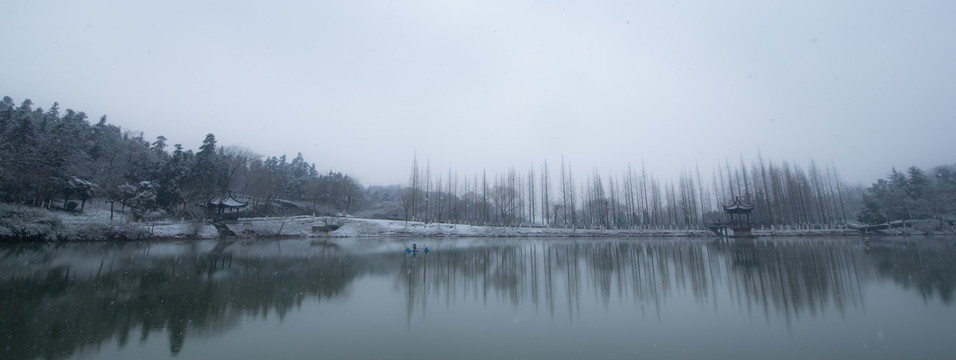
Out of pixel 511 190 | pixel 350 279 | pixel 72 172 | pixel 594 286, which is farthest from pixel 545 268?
pixel 72 172

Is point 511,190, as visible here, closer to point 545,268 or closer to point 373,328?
point 545,268

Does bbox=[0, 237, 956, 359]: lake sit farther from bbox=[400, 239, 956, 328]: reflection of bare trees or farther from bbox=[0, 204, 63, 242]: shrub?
bbox=[0, 204, 63, 242]: shrub

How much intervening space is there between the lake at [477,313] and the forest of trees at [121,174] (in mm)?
26172

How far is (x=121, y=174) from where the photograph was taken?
43.2 m

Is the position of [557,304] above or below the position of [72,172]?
below

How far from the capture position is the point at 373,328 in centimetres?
662

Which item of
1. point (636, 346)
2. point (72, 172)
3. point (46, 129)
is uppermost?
point (46, 129)

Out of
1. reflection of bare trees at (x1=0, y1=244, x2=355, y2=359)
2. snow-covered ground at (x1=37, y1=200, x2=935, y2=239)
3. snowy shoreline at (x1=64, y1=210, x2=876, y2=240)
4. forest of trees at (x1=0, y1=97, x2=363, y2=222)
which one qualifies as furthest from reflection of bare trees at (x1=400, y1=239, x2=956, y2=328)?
forest of trees at (x1=0, y1=97, x2=363, y2=222)

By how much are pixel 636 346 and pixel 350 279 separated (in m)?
9.40

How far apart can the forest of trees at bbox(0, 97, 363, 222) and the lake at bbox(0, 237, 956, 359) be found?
26172 mm

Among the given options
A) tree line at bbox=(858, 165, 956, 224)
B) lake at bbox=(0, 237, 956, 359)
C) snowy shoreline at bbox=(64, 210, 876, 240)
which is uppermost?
tree line at bbox=(858, 165, 956, 224)

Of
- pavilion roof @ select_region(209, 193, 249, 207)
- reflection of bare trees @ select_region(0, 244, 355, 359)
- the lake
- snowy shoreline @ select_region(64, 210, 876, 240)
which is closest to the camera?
the lake

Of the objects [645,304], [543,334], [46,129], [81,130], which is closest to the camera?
[543,334]

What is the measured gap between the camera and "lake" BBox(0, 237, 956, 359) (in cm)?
544
